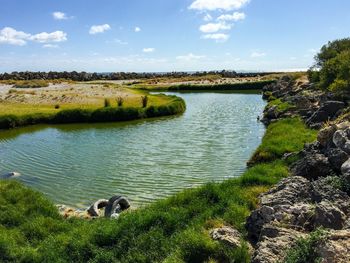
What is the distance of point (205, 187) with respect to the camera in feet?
66.0

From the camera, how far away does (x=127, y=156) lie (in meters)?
36.3

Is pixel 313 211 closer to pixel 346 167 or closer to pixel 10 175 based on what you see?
pixel 346 167

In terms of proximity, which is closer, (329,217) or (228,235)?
(329,217)

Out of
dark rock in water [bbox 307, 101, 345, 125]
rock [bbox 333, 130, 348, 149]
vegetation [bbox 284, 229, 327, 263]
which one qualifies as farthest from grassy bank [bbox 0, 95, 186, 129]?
vegetation [bbox 284, 229, 327, 263]

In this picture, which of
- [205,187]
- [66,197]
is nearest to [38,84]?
[66,197]

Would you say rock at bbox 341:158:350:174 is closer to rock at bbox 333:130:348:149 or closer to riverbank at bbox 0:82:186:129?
rock at bbox 333:130:348:149

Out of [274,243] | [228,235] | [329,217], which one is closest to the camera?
[274,243]

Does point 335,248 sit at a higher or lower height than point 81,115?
higher

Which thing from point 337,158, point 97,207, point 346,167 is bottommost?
point 97,207

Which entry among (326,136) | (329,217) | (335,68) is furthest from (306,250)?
(335,68)

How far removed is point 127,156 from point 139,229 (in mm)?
20026

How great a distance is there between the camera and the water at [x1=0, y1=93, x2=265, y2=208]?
27328mm

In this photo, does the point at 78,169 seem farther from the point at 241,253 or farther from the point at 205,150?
the point at 241,253

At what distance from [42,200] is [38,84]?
10738 centimetres
